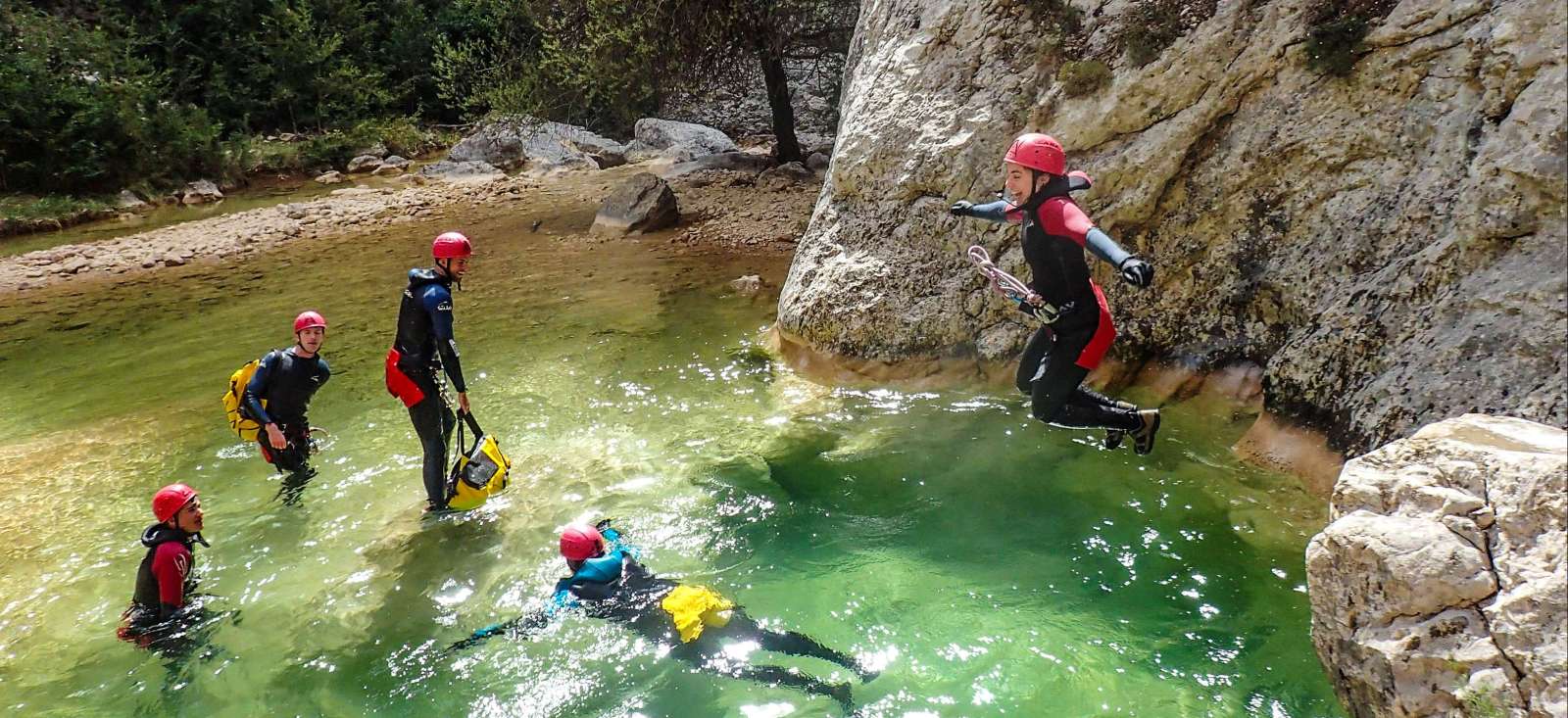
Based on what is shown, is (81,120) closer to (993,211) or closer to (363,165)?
(363,165)

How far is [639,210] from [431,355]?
982cm

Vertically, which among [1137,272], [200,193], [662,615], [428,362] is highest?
[1137,272]

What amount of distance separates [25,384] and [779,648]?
10904 millimetres

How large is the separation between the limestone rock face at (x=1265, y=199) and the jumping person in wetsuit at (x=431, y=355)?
12.1ft

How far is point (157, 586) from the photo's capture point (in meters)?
5.38

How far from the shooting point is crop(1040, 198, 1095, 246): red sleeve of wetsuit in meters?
5.00

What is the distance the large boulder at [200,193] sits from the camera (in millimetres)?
22031

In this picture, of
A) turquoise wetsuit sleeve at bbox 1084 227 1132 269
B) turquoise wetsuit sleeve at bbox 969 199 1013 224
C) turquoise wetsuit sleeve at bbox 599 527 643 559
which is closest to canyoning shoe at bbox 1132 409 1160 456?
turquoise wetsuit sleeve at bbox 1084 227 1132 269

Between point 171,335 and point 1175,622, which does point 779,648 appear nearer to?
point 1175,622

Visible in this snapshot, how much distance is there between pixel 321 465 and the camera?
780 cm

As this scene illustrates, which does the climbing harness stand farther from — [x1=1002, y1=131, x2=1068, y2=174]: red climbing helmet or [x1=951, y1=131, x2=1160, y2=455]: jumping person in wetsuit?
[x1=1002, y1=131, x2=1068, y2=174]: red climbing helmet

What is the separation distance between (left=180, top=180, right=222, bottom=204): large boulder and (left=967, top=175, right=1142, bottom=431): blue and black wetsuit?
23.0 m

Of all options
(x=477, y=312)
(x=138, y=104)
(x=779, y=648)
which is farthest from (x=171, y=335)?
(x=138, y=104)

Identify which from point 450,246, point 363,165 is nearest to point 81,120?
point 363,165
